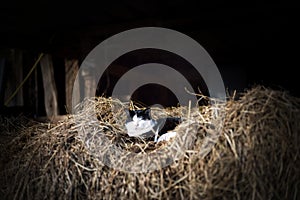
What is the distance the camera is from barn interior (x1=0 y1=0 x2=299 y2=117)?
1.51 metres

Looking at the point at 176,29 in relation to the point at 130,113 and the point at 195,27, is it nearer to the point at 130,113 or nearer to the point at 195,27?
the point at 195,27

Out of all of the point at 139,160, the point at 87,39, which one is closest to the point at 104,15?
the point at 87,39

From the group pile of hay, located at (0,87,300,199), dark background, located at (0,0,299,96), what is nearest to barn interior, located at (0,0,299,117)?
dark background, located at (0,0,299,96)

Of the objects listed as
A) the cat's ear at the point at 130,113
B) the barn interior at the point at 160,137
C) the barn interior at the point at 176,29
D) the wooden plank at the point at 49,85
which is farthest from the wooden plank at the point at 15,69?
the cat's ear at the point at 130,113

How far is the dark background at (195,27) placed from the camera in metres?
1.50

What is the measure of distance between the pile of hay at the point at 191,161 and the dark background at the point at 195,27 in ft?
2.18

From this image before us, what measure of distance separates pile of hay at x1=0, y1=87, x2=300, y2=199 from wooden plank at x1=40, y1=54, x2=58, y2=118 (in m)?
1.23

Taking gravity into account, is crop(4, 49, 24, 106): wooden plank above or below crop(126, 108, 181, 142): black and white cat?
above

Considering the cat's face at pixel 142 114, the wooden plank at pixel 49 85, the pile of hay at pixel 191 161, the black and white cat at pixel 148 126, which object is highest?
the wooden plank at pixel 49 85

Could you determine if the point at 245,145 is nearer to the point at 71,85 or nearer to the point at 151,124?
the point at 151,124

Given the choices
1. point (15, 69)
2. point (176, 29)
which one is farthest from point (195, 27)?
point (15, 69)

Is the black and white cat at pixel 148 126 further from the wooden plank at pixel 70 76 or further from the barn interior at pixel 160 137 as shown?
the wooden plank at pixel 70 76

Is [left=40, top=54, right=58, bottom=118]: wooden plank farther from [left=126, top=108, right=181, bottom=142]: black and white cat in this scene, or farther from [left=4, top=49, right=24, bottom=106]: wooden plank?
[left=126, top=108, right=181, bottom=142]: black and white cat

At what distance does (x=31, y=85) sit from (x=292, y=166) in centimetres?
211
